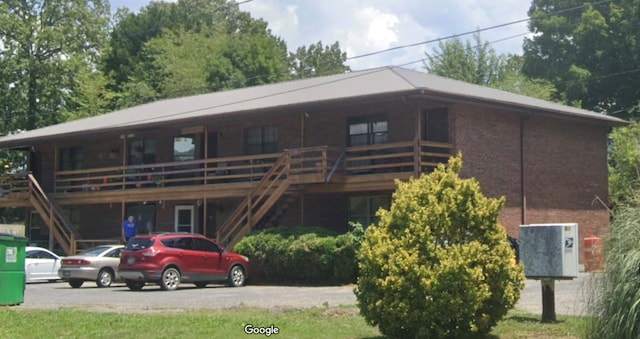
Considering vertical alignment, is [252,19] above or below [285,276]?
above

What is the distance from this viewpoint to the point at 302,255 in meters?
26.4

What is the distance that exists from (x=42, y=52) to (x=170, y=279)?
36.2 metres

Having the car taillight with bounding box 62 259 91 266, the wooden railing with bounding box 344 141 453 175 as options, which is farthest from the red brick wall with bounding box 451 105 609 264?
the car taillight with bounding box 62 259 91 266

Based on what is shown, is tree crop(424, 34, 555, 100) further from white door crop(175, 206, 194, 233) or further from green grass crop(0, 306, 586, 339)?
green grass crop(0, 306, 586, 339)

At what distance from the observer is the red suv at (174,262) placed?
24.4 metres

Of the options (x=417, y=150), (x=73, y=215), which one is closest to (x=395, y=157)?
(x=417, y=150)

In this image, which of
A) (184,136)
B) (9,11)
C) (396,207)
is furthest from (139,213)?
(396,207)

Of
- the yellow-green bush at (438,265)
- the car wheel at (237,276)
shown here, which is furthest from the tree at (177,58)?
the yellow-green bush at (438,265)

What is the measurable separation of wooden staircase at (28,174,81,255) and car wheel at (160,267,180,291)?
12.7 meters

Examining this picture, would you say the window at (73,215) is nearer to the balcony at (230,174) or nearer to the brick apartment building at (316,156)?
the brick apartment building at (316,156)

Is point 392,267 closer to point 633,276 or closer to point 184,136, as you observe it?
point 633,276

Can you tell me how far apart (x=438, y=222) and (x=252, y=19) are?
7067cm

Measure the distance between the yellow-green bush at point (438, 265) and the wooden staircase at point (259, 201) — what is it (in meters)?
17.3

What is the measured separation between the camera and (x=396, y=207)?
11.9 meters
